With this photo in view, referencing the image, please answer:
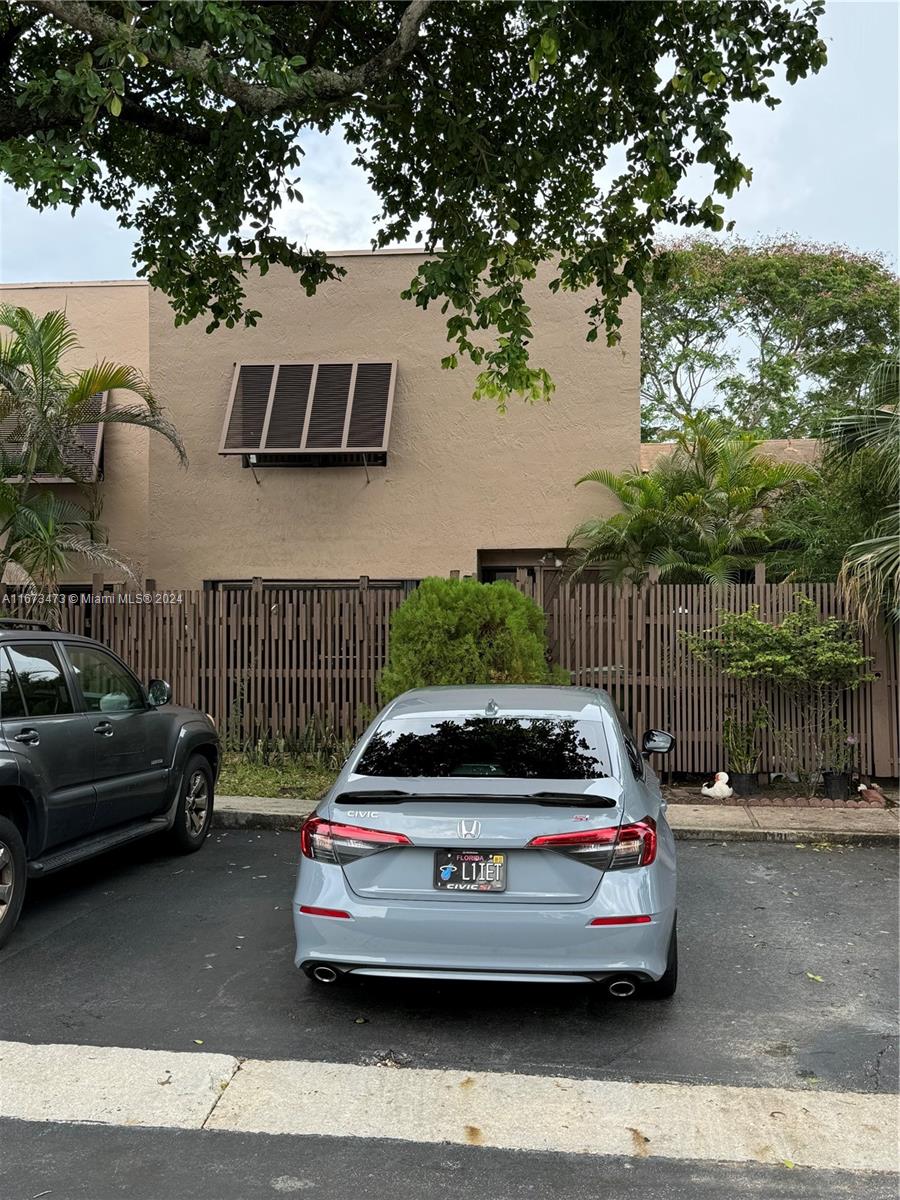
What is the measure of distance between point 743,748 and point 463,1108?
22.6 feet

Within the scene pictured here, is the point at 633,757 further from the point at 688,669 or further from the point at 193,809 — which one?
the point at 688,669

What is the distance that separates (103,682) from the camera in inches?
279

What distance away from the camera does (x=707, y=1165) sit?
3473mm

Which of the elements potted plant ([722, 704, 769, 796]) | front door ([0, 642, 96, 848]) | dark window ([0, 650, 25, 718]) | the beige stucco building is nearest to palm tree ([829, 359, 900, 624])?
potted plant ([722, 704, 769, 796])

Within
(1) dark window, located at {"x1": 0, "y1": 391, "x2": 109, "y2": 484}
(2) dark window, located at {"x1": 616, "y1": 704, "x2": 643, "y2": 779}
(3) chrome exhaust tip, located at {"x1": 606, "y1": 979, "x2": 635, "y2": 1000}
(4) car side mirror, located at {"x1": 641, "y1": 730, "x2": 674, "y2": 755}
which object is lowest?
(3) chrome exhaust tip, located at {"x1": 606, "y1": 979, "x2": 635, "y2": 1000}

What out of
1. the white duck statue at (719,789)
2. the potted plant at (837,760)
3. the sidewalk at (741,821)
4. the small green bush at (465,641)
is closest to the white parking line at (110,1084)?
the sidewalk at (741,821)

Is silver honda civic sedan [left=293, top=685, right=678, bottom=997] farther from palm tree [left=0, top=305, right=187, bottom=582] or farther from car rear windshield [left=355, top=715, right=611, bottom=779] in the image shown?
palm tree [left=0, top=305, right=187, bottom=582]

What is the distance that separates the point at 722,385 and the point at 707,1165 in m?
24.3

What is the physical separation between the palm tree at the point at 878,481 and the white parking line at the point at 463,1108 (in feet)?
20.5

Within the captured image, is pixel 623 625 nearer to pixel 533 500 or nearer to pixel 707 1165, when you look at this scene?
pixel 533 500

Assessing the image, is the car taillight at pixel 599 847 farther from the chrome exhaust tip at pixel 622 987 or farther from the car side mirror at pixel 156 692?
the car side mirror at pixel 156 692

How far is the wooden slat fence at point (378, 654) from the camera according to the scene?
1020 cm

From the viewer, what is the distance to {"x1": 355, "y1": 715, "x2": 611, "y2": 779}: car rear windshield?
186 inches

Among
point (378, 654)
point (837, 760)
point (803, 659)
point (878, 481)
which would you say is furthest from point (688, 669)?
point (378, 654)
